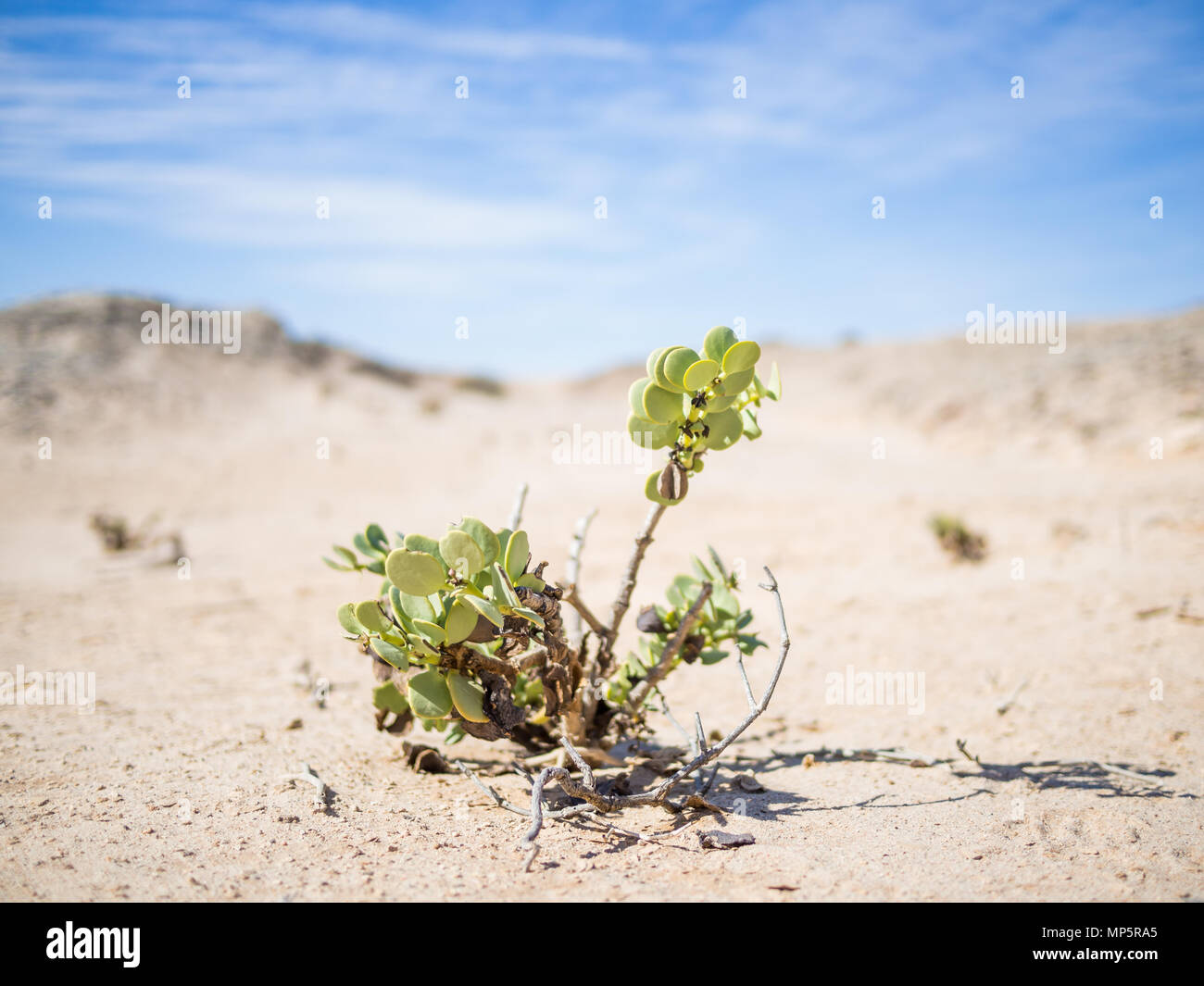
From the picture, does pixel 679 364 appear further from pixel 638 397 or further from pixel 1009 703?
pixel 1009 703

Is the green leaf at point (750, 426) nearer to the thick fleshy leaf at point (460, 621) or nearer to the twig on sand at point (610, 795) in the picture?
the twig on sand at point (610, 795)

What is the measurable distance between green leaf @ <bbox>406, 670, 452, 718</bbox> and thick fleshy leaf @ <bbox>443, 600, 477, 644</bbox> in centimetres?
19

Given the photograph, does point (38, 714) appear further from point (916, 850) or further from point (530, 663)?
point (916, 850)

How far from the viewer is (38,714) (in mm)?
3281

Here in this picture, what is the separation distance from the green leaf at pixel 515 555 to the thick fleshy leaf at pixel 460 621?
15cm

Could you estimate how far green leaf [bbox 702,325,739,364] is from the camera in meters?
2.27

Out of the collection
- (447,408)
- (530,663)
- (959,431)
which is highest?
(447,408)

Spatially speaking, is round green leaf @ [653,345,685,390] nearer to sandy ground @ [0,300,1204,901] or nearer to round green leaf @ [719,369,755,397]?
round green leaf @ [719,369,755,397]

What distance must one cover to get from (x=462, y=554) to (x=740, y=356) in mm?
977

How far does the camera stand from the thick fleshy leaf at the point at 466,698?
7.16 feet

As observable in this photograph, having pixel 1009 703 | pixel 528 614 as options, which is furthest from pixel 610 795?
pixel 1009 703

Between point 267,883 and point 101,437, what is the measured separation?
18.7 meters
